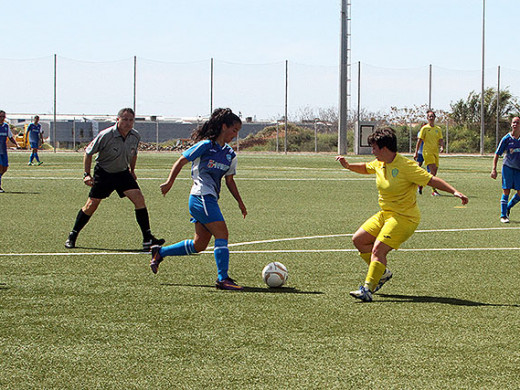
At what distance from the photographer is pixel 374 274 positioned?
6801 millimetres

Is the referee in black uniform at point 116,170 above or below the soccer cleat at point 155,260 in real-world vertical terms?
above

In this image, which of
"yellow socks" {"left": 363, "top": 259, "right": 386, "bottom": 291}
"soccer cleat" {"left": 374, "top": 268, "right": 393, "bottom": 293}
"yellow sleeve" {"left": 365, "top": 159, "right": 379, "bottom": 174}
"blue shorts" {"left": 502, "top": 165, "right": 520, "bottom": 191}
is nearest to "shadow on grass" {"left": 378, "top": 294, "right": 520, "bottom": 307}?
"soccer cleat" {"left": 374, "top": 268, "right": 393, "bottom": 293}

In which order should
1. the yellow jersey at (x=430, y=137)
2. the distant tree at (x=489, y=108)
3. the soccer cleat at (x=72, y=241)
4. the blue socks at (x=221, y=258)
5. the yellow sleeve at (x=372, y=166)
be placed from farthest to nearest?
the distant tree at (x=489, y=108) < the yellow jersey at (x=430, y=137) < the soccer cleat at (x=72, y=241) < the yellow sleeve at (x=372, y=166) < the blue socks at (x=221, y=258)

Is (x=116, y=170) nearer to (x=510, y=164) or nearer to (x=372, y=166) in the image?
(x=372, y=166)

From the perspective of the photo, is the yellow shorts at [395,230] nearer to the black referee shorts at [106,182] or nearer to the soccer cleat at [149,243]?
the soccer cleat at [149,243]

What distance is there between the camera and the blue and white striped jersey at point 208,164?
7387mm

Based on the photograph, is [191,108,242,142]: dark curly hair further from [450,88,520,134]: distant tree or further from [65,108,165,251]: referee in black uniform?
[450,88,520,134]: distant tree

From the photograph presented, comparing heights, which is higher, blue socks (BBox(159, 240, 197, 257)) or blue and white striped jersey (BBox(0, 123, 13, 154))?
blue and white striped jersey (BBox(0, 123, 13, 154))

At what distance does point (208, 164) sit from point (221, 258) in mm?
938

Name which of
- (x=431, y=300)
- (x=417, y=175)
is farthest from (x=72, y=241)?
(x=431, y=300)

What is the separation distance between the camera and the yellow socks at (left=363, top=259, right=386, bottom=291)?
6.73m

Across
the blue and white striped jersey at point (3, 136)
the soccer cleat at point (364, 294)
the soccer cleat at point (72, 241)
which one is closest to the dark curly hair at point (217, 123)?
the soccer cleat at point (364, 294)

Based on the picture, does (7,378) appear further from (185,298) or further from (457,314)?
(457,314)

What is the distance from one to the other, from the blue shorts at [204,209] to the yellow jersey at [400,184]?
159 cm
